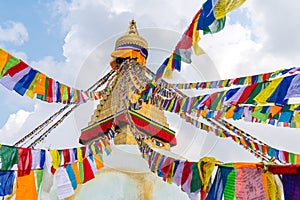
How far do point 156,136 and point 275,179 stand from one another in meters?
8.08

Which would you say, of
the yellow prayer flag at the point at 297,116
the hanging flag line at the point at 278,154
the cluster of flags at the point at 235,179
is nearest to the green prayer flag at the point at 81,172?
the cluster of flags at the point at 235,179

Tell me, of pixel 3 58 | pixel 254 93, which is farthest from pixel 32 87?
pixel 254 93

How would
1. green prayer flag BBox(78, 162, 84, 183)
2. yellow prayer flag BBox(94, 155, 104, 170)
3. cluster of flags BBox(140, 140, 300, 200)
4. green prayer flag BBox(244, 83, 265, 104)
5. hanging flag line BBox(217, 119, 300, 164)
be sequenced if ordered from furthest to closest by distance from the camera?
hanging flag line BBox(217, 119, 300, 164), yellow prayer flag BBox(94, 155, 104, 170), green prayer flag BBox(78, 162, 84, 183), green prayer flag BBox(244, 83, 265, 104), cluster of flags BBox(140, 140, 300, 200)

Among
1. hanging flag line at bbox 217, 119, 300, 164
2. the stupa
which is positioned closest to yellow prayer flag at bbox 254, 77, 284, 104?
hanging flag line at bbox 217, 119, 300, 164

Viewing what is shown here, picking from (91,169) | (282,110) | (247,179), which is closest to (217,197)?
(247,179)

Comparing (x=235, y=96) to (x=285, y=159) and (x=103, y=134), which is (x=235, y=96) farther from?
(x=103, y=134)

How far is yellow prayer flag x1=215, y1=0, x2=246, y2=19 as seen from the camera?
10.5 feet

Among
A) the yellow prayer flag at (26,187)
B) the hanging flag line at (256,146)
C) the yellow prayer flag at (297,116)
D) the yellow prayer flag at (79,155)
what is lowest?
the yellow prayer flag at (26,187)

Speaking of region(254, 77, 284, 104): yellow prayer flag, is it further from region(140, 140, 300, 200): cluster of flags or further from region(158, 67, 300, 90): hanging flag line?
region(140, 140, 300, 200): cluster of flags

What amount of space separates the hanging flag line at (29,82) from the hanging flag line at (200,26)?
1.81 meters

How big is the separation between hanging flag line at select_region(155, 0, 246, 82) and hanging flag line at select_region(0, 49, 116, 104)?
181 cm

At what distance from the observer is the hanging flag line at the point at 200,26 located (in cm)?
337

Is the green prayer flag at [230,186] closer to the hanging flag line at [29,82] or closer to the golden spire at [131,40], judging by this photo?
the hanging flag line at [29,82]

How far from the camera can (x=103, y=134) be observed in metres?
10.8
